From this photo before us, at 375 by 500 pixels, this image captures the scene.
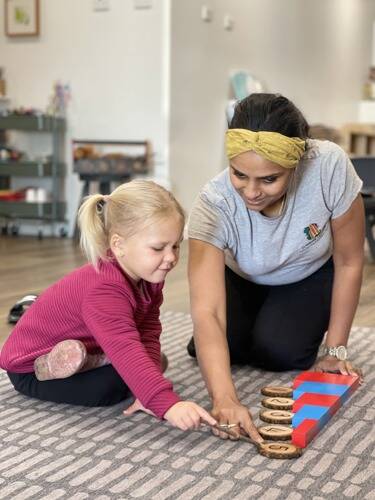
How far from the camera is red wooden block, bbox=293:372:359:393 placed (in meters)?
1.61

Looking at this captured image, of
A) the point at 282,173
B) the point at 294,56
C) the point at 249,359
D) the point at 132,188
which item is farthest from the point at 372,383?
the point at 294,56

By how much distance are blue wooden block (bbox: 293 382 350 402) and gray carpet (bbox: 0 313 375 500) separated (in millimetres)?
41

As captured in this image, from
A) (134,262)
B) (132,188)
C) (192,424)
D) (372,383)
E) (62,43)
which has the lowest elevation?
(372,383)

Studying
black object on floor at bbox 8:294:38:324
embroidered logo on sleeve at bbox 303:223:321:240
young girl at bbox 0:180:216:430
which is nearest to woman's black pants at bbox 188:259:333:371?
embroidered logo on sleeve at bbox 303:223:321:240

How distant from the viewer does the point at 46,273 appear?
3332 mm

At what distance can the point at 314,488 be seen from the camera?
117 centimetres

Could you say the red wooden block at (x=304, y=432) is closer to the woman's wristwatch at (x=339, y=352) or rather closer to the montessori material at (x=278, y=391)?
the montessori material at (x=278, y=391)

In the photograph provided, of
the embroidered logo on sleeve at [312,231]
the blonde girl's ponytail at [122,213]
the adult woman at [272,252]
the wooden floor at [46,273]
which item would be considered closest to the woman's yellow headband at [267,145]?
the adult woman at [272,252]

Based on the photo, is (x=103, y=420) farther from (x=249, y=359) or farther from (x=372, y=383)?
(x=372, y=383)

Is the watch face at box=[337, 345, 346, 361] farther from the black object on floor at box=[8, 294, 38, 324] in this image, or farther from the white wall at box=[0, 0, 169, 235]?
the white wall at box=[0, 0, 169, 235]

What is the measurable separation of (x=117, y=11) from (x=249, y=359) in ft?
10.4

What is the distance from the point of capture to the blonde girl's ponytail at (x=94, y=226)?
144cm

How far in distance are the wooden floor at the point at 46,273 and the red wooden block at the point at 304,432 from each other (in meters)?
1.04

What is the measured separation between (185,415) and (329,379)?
493mm
